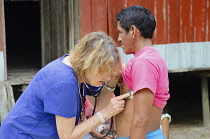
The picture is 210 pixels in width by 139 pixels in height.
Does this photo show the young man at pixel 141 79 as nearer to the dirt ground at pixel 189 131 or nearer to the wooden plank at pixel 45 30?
the dirt ground at pixel 189 131

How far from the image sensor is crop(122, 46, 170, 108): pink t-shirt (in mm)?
2689

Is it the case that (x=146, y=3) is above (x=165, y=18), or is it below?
above

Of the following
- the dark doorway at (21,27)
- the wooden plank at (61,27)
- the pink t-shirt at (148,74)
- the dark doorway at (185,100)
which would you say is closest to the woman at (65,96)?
the pink t-shirt at (148,74)

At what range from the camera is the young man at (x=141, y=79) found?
8.87 feet

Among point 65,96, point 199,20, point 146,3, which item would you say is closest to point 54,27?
point 146,3

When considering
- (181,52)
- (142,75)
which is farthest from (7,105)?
(142,75)

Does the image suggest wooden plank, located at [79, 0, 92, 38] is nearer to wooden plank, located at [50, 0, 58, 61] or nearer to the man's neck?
wooden plank, located at [50, 0, 58, 61]

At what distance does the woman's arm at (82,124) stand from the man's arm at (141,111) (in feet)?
0.52

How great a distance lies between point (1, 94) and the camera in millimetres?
6492

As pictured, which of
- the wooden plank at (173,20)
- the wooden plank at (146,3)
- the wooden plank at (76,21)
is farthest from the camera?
the wooden plank at (173,20)

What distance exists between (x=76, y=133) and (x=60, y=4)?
553 centimetres

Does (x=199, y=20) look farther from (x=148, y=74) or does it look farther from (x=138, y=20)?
(x=148, y=74)

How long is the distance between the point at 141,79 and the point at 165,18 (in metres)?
4.81

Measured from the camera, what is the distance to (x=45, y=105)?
2.70 m
